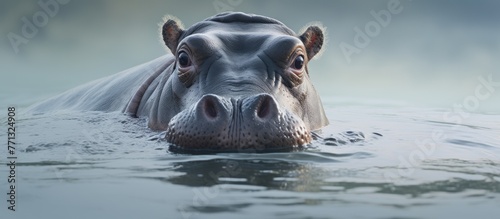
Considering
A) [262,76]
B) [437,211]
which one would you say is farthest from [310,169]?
[262,76]

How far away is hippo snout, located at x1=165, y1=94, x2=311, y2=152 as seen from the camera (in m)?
5.97

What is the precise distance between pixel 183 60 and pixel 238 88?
0.99 m

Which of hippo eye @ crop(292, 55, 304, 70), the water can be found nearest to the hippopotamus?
hippo eye @ crop(292, 55, 304, 70)

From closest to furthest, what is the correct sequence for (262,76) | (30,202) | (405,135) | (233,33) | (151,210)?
(151,210) → (30,202) → (262,76) → (233,33) → (405,135)

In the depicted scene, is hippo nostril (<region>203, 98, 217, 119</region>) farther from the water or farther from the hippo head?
the water

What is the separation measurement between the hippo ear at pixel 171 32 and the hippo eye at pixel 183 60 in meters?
1.02

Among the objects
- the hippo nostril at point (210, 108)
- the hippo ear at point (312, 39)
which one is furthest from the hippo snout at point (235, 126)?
the hippo ear at point (312, 39)

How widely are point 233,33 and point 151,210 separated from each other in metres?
3.89

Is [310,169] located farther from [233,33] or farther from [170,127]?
[233,33]

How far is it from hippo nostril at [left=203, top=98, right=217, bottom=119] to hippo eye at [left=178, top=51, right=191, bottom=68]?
1.38 m

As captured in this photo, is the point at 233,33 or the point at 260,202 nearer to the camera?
the point at 260,202

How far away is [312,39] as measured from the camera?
331 inches

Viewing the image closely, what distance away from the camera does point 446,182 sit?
5012 millimetres

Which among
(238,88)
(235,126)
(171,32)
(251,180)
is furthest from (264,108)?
(171,32)
